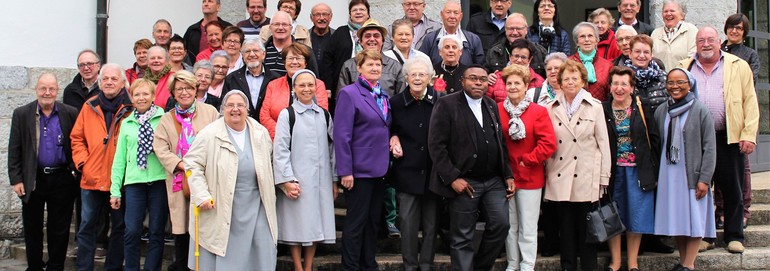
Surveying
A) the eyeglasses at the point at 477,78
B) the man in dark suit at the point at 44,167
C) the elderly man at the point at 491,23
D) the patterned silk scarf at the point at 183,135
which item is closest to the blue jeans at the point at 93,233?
the man in dark suit at the point at 44,167

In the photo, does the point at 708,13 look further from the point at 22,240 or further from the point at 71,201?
the point at 22,240

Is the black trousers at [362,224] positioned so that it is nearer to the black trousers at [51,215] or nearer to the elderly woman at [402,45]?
the elderly woman at [402,45]

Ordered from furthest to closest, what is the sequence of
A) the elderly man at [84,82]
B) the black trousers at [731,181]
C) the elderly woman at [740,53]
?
the elderly woman at [740,53]
the elderly man at [84,82]
the black trousers at [731,181]

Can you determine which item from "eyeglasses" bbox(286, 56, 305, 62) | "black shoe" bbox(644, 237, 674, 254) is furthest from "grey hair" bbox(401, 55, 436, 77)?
"black shoe" bbox(644, 237, 674, 254)

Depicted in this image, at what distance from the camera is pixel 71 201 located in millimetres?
7289

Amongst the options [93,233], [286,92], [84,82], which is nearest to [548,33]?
[286,92]

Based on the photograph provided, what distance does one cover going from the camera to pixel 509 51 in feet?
24.9

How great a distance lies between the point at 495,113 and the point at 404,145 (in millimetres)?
756

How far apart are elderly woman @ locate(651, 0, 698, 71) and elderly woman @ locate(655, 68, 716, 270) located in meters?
1.34

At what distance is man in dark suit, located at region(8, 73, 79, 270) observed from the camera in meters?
7.12

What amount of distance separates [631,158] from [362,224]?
2250mm

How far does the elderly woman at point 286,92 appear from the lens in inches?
266

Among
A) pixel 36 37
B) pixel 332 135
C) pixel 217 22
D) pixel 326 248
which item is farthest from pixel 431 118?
pixel 36 37

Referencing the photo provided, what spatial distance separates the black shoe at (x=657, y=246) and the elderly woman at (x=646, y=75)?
1204 mm
